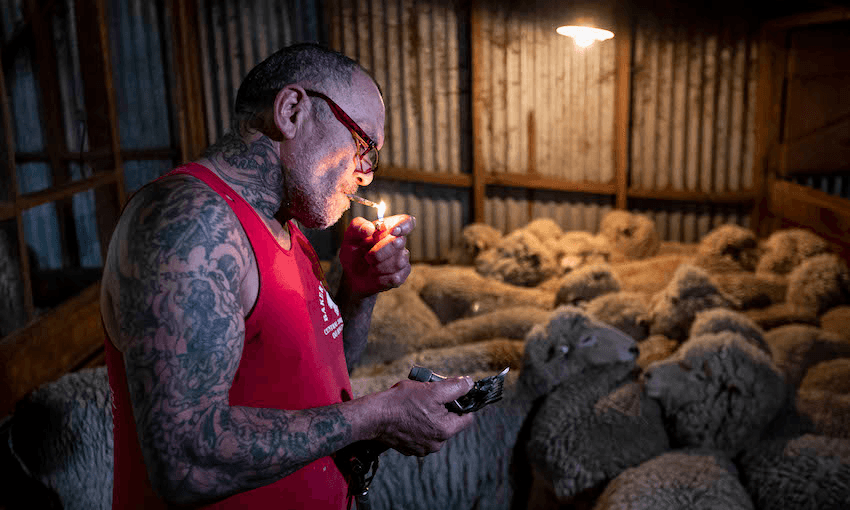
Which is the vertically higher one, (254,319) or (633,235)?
(254,319)

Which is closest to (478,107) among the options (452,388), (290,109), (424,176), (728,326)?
(424,176)

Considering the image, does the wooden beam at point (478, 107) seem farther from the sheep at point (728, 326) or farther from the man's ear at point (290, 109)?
the man's ear at point (290, 109)

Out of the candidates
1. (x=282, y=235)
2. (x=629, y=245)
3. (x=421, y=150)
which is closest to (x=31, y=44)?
(x=421, y=150)

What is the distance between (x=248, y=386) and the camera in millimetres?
1752

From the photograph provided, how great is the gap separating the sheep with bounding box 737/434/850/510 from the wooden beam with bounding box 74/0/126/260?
5456 mm

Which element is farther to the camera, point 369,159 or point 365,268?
point 365,268

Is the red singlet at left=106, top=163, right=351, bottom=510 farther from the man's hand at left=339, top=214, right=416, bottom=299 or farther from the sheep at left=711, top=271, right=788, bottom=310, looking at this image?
the sheep at left=711, top=271, right=788, bottom=310

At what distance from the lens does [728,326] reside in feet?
14.7

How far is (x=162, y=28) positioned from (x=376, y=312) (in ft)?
16.7

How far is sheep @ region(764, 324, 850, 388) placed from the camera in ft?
15.7

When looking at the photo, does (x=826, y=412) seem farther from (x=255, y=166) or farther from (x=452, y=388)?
(x=255, y=166)

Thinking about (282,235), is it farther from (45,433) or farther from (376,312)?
(376,312)

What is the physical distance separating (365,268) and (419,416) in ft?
2.33

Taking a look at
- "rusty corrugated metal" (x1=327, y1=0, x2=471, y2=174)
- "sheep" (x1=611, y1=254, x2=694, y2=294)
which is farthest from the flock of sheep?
"rusty corrugated metal" (x1=327, y1=0, x2=471, y2=174)
